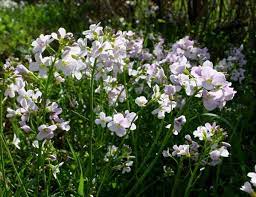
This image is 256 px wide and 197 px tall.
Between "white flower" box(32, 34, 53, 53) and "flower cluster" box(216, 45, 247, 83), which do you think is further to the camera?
"flower cluster" box(216, 45, 247, 83)

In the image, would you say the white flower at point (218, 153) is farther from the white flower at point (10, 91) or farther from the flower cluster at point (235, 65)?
the flower cluster at point (235, 65)

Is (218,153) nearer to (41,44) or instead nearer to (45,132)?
(45,132)

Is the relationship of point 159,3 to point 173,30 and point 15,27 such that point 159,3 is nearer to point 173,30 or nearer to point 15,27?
point 173,30

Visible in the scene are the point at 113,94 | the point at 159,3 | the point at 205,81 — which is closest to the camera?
the point at 205,81

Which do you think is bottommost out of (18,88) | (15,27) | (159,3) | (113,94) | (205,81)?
(15,27)

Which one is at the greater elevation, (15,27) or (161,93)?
(161,93)

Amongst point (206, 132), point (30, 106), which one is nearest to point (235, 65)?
point (206, 132)

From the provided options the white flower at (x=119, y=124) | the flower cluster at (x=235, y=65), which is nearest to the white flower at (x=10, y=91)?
the white flower at (x=119, y=124)

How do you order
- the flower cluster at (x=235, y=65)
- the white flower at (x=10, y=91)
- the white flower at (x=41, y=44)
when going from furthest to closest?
the flower cluster at (x=235, y=65), the white flower at (x=10, y=91), the white flower at (x=41, y=44)

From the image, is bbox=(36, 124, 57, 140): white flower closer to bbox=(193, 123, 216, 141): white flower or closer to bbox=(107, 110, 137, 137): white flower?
bbox=(107, 110, 137, 137): white flower

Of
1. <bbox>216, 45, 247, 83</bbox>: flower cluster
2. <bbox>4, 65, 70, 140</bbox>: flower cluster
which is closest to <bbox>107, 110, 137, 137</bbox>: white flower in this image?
<bbox>4, 65, 70, 140</bbox>: flower cluster

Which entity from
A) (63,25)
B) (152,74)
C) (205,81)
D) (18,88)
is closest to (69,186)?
(18,88)
